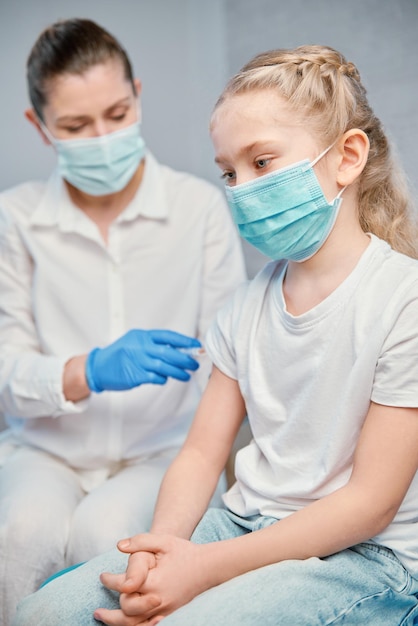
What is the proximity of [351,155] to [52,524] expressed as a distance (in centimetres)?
96

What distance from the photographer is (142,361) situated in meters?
1.70

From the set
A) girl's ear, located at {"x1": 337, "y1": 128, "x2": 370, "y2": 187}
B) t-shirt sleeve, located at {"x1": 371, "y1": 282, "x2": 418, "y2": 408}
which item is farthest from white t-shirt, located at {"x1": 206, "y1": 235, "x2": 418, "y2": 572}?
girl's ear, located at {"x1": 337, "y1": 128, "x2": 370, "y2": 187}

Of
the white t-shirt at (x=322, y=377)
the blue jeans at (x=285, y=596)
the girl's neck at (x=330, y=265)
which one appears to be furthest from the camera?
the girl's neck at (x=330, y=265)

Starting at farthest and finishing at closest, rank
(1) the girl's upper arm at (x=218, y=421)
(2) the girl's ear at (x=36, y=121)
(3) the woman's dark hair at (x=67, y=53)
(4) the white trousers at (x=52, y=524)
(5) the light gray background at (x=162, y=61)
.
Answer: (5) the light gray background at (x=162, y=61), (2) the girl's ear at (x=36, y=121), (3) the woman's dark hair at (x=67, y=53), (4) the white trousers at (x=52, y=524), (1) the girl's upper arm at (x=218, y=421)

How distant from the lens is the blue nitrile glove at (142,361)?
1712 millimetres

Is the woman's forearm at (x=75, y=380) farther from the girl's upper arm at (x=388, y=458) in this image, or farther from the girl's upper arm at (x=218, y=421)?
the girl's upper arm at (x=388, y=458)

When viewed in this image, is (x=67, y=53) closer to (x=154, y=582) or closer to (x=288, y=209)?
(x=288, y=209)

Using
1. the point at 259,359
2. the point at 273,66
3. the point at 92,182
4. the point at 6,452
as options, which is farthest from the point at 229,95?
the point at 6,452

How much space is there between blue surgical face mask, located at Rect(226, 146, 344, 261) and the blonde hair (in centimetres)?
8

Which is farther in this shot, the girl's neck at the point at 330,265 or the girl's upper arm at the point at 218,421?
the girl's upper arm at the point at 218,421

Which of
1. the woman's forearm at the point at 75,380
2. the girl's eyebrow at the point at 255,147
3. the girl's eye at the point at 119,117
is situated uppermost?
the girl's eyebrow at the point at 255,147

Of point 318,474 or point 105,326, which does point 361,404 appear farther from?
point 105,326

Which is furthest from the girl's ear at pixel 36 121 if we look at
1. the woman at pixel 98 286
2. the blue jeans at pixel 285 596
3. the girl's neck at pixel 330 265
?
the blue jeans at pixel 285 596

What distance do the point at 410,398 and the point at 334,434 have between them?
5.7 inches
